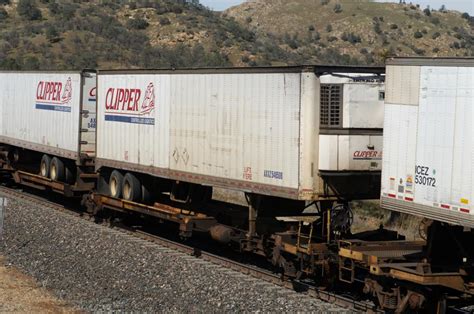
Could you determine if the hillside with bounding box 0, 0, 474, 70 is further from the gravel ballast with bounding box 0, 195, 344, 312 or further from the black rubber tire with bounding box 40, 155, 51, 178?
the gravel ballast with bounding box 0, 195, 344, 312

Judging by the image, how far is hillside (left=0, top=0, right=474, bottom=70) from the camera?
64.7m

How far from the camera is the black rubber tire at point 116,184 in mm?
21516

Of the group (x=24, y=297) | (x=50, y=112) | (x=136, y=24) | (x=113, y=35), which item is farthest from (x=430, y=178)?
(x=136, y=24)

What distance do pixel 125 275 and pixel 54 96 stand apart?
10.4 metres

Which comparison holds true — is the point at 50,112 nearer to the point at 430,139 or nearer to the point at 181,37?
the point at 430,139

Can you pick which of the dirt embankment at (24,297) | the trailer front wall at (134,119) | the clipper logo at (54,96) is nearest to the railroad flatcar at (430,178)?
the dirt embankment at (24,297)

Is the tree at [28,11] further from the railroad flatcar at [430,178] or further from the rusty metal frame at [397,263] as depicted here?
the railroad flatcar at [430,178]

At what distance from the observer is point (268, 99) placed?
15570mm

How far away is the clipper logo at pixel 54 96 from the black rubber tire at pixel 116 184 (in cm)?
322

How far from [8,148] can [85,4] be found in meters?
54.0

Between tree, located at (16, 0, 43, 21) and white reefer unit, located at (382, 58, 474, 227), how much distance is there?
66.8 m

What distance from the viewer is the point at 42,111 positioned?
86.1 feet

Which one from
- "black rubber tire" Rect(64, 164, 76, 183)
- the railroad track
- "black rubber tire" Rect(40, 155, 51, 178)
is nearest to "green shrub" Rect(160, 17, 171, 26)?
"black rubber tire" Rect(40, 155, 51, 178)

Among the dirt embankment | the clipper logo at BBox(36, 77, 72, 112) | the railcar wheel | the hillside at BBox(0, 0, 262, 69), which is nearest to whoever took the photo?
the dirt embankment
